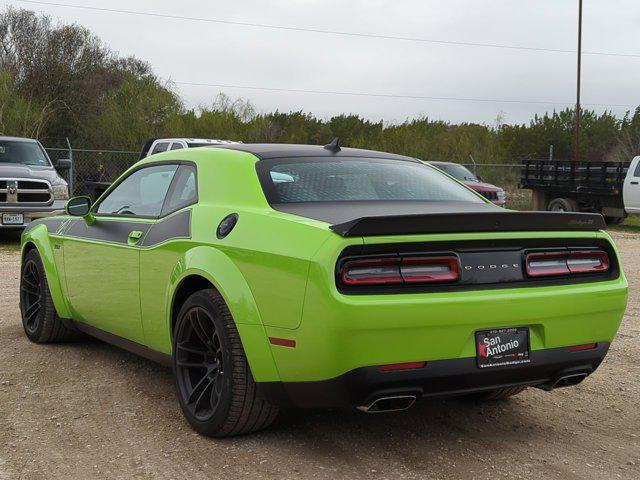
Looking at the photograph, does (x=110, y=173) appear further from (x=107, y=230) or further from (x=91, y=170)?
(x=107, y=230)

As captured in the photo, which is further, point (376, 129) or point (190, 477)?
point (376, 129)

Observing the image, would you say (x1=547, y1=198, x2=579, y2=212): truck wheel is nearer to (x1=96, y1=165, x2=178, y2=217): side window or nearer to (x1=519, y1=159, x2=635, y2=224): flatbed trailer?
(x1=519, y1=159, x2=635, y2=224): flatbed trailer

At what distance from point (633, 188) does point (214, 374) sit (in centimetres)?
1702

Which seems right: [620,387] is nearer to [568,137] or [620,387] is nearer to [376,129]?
[376,129]

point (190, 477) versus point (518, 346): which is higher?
point (518, 346)

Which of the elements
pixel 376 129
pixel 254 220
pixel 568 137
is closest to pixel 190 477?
pixel 254 220

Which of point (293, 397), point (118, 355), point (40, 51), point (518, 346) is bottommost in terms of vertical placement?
point (118, 355)

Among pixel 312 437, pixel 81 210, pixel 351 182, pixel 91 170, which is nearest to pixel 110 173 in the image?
pixel 91 170

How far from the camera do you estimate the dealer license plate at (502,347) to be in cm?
361

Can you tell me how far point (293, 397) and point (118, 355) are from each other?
256 centimetres

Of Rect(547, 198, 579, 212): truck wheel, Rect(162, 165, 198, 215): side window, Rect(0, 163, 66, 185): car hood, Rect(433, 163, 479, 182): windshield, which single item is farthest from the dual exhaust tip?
Rect(547, 198, 579, 212): truck wheel

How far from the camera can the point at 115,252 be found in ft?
16.4

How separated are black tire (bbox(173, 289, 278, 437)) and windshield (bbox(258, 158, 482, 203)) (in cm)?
65

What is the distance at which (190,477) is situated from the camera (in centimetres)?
357
